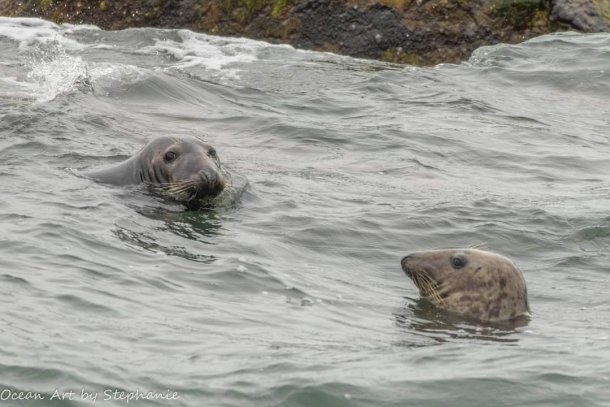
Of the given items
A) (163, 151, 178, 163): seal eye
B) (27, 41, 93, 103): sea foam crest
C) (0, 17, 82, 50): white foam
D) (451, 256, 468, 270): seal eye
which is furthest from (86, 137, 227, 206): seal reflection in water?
(0, 17, 82, 50): white foam

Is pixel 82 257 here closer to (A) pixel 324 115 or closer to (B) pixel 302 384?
(B) pixel 302 384

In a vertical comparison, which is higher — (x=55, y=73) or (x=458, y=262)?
(x=458, y=262)

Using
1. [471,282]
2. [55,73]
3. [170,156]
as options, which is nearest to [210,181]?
[170,156]

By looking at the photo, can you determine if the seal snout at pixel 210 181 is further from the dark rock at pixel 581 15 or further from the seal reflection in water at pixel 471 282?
the dark rock at pixel 581 15

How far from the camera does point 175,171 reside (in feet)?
36.6

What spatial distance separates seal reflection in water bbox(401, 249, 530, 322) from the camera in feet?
29.4

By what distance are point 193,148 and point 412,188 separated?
7.40 feet

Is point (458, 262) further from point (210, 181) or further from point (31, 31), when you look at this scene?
point (31, 31)

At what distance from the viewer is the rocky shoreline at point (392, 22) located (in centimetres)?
1869

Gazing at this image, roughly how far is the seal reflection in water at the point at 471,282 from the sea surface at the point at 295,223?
7.6 inches

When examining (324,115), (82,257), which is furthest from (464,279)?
(324,115)

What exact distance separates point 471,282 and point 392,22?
10023mm

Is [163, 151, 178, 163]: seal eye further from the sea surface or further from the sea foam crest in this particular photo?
the sea foam crest

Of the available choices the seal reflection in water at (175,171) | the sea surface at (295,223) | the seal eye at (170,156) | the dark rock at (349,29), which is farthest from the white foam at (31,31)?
the seal eye at (170,156)
